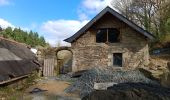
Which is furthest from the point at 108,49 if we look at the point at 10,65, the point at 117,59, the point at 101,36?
the point at 10,65

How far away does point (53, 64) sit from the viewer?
26406mm

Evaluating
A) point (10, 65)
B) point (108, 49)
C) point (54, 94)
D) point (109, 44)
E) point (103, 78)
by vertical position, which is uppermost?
point (109, 44)

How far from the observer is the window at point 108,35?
23.2 meters

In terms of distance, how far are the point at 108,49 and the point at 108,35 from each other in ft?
3.66

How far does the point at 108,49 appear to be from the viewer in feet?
75.4

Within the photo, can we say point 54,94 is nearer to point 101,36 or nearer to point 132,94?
point 101,36

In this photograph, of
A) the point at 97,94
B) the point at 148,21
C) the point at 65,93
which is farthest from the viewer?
the point at 148,21

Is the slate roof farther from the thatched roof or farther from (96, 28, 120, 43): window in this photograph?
the thatched roof

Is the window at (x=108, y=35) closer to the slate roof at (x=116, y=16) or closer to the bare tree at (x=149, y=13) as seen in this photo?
the slate roof at (x=116, y=16)

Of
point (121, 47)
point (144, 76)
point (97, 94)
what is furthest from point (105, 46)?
point (97, 94)

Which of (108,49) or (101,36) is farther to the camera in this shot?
(101,36)

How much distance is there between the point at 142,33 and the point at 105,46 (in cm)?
304

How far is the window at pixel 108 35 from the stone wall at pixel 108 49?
1.24 ft

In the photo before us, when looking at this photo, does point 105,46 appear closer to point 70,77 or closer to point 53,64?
point 70,77
